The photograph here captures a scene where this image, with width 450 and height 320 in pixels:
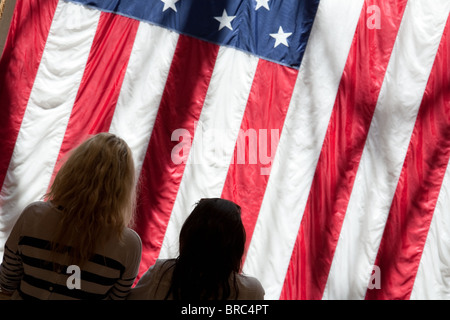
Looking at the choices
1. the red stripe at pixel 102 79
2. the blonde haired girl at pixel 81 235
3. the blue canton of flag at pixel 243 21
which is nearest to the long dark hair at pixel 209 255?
the blonde haired girl at pixel 81 235

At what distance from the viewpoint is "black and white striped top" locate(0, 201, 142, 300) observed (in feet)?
6.33

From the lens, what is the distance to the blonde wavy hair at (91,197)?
1.92 metres

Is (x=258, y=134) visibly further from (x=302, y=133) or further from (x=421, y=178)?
(x=421, y=178)

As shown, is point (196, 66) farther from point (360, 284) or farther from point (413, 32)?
point (360, 284)

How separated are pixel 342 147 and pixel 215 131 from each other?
3.18ft

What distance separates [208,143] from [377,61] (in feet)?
4.65

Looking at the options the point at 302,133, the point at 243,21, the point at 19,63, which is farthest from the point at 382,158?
the point at 19,63

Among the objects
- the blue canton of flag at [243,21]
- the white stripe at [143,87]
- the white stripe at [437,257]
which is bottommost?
the white stripe at [437,257]

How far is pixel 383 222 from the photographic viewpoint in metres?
4.25

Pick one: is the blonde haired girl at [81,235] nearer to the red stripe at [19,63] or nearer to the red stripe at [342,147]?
the red stripe at [19,63]

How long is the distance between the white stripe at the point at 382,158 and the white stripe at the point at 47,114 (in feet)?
7.28

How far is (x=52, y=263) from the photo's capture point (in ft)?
6.34

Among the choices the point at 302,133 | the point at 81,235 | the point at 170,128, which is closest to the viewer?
the point at 81,235

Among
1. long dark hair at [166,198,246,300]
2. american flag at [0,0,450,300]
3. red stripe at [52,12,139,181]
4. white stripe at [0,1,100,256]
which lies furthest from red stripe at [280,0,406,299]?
long dark hair at [166,198,246,300]
